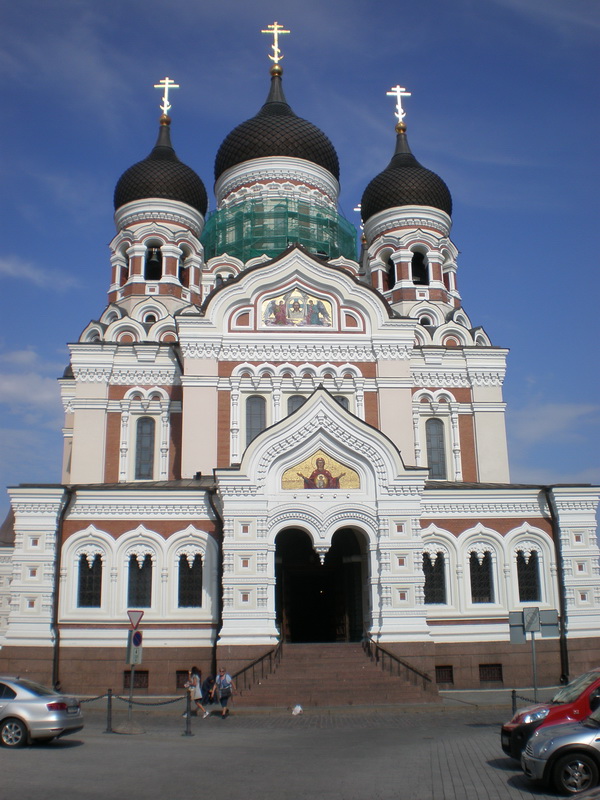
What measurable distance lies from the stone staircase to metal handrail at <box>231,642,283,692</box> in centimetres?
6

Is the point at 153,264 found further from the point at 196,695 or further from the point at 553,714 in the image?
the point at 553,714

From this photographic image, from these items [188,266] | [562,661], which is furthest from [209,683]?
[188,266]

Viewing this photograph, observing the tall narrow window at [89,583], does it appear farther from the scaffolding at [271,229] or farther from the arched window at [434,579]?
the scaffolding at [271,229]

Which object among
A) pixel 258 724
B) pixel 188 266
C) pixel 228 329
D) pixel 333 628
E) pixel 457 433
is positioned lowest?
pixel 258 724

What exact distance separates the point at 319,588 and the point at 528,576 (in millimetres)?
5949

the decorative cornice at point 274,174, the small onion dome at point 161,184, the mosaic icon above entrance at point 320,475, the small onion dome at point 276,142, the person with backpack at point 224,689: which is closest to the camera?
the person with backpack at point 224,689

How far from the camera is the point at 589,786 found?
9117 mm

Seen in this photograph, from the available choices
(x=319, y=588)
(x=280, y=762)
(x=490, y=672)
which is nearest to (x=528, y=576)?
(x=490, y=672)

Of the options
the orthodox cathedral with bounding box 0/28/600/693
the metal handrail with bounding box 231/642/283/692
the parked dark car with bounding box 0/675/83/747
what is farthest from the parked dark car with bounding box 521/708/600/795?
the metal handrail with bounding box 231/642/283/692

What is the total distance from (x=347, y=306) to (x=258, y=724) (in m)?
13.5

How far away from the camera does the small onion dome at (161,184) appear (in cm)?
3053

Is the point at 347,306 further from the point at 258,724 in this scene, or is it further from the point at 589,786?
the point at 589,786

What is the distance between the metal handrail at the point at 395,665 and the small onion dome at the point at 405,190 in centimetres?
1800

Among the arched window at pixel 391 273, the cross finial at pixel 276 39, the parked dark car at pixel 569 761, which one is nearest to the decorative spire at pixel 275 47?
the cross finial at pixel 276 39
